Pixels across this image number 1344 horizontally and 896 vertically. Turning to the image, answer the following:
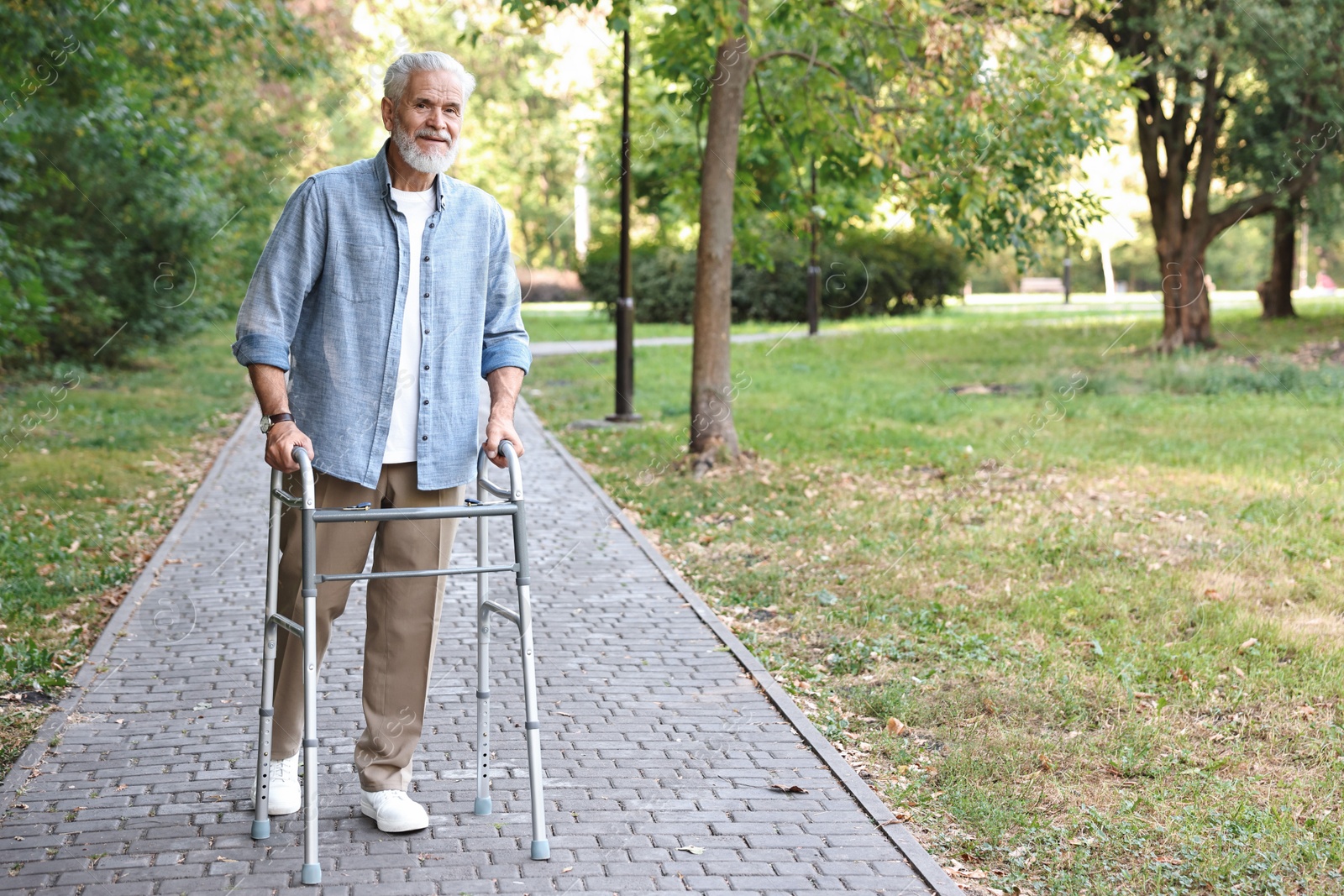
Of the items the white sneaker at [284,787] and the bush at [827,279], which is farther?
the bush at [827,279]

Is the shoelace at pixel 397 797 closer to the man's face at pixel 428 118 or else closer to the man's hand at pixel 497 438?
the man's hand at pixel 497 438

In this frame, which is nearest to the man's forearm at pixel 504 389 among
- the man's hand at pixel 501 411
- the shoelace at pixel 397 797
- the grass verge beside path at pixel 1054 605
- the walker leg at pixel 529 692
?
the man's hand at pixel 501 411

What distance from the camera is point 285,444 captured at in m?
3.92

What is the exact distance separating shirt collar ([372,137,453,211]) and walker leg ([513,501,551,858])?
1.01 metres

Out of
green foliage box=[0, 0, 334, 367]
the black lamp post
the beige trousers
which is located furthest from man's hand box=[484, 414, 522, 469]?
the black lamp post

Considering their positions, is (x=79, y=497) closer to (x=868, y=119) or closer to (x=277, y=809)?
(x=277, y=809)

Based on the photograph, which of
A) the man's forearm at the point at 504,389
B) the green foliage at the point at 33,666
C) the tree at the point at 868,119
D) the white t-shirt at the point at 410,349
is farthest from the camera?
the tree at the point at 868,119

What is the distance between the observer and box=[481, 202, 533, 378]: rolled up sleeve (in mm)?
4363

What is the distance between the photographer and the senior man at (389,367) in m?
4.01

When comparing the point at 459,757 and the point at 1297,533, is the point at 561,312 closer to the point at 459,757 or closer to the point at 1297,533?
the point at 1297,533

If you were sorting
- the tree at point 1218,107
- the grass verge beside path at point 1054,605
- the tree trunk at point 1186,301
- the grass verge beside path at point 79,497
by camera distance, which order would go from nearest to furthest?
the grass verge beside path at point 1054,605
the grass verge beside path at point 79,497
the tree at point 1218,107
the tree trunk at point 1186,301

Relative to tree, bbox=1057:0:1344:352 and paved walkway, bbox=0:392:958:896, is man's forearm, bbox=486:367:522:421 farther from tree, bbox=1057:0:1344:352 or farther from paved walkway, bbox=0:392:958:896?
tree, bbox=1057:0:1344:352

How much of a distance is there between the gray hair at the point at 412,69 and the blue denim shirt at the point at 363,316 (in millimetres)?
207

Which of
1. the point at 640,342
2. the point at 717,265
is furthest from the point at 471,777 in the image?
the point at 640,342
